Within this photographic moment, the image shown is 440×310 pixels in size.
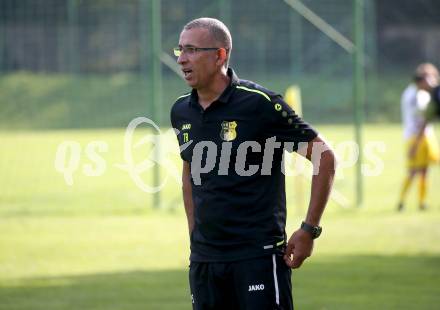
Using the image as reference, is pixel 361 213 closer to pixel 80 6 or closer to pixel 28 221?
pixel 28 221

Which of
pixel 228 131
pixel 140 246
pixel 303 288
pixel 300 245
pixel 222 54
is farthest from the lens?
pixel 140 246

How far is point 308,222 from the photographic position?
5.52 metres

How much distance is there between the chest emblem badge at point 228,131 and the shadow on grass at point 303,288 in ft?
13.5

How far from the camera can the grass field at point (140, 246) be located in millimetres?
10094

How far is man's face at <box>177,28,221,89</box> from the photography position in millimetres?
5699

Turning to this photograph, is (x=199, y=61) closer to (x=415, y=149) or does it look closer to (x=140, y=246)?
(x=140, y=246)

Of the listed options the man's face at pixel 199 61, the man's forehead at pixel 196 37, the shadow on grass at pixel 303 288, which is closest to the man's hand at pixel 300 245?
the man's face at pixel 199 61

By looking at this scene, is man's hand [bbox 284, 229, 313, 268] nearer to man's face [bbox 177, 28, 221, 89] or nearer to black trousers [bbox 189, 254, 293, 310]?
black trousers [bbox 189, 254, 293, 310]

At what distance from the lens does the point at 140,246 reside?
45.1ft

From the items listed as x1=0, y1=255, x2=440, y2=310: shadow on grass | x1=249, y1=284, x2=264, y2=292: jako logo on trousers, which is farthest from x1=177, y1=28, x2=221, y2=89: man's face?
x1=0, y1=255, x2=440, y2=310: shadow on grass

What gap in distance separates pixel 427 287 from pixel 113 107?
1196 centimetres

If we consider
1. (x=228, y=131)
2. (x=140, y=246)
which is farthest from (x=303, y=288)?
(x=228, y=131)

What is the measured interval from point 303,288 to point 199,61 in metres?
5.24

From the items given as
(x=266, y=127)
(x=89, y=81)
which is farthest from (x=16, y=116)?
(x=266, y=127)
